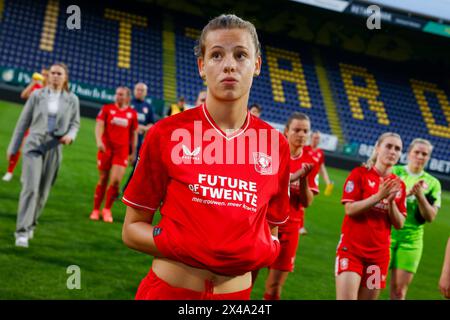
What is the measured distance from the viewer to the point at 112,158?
8.65 metres

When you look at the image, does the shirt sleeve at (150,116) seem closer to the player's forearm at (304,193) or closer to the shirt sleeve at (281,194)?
the player's forearm at (304,193)

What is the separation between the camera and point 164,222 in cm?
201

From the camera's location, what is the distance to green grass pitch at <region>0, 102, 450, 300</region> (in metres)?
5.49

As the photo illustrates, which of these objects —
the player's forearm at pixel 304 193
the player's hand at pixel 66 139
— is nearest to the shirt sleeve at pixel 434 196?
the player's forearm at pixel 304 193

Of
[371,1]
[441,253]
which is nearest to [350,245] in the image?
[441,253]

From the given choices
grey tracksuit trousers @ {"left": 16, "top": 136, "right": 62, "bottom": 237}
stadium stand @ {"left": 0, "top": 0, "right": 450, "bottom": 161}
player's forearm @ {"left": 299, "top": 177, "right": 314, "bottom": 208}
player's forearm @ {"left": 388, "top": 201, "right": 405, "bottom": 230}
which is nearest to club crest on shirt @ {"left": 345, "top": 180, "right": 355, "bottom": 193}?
player's forearm @ {"left": 388, "top": 201, "right": 405, "bottom": 230}

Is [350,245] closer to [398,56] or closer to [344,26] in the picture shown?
[344,26]

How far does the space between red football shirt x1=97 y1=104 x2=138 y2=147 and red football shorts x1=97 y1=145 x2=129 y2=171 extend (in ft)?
0.31

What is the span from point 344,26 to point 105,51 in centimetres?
1309

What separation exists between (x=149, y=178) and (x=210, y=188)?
25cm

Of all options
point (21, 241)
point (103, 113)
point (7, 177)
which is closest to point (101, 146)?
point (103, 113)

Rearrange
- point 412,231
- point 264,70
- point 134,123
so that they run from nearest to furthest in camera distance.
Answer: point 412,231
point 134,123
point 264,70

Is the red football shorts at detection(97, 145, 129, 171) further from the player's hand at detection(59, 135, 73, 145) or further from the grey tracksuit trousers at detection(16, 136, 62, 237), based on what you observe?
the player's hand at detection(59, 135, 73, 145)

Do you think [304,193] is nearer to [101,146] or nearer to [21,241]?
[21,241]
